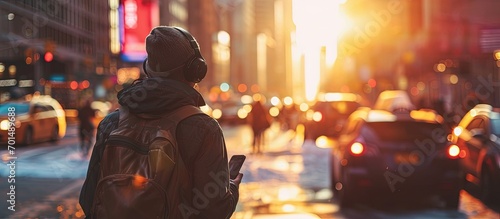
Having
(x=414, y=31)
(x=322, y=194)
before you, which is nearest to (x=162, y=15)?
(x=414, y=31)

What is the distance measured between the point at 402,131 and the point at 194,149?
28.3ft

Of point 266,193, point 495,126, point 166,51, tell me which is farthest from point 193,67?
point 495,126

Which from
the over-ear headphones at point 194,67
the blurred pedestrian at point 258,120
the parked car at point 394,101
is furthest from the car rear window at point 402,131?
the parked car at point 394,101

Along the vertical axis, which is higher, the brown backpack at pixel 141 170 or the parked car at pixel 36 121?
the brown backpack at pixel 141 170

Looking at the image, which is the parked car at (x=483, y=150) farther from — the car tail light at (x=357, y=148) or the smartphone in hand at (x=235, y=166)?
the smartphone in hand at (x=235, y=166)

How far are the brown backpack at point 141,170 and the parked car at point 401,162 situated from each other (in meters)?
8.18

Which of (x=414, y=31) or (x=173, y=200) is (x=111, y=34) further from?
(x=173, y=200)

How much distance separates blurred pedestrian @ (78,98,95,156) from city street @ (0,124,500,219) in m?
0.48

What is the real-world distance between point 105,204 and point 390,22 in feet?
210

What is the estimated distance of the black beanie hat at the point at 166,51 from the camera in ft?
10.2

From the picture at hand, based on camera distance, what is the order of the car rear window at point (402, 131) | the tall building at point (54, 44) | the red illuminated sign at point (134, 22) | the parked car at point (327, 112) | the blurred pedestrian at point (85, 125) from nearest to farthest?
the car rear window at point (402, 131) < the blurred pedestrian at point (85, 125) < the parked car at point (327, 112) < the tall building at point (54, 44) < the red illuminated sign at point (134, 22)

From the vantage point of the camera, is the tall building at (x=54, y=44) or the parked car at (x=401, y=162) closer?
the parked car at (x=401, y=162)

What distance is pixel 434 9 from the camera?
4638 cm

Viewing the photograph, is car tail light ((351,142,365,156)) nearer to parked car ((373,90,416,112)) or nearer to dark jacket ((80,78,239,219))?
dark jacket ((80,78,239,219))
